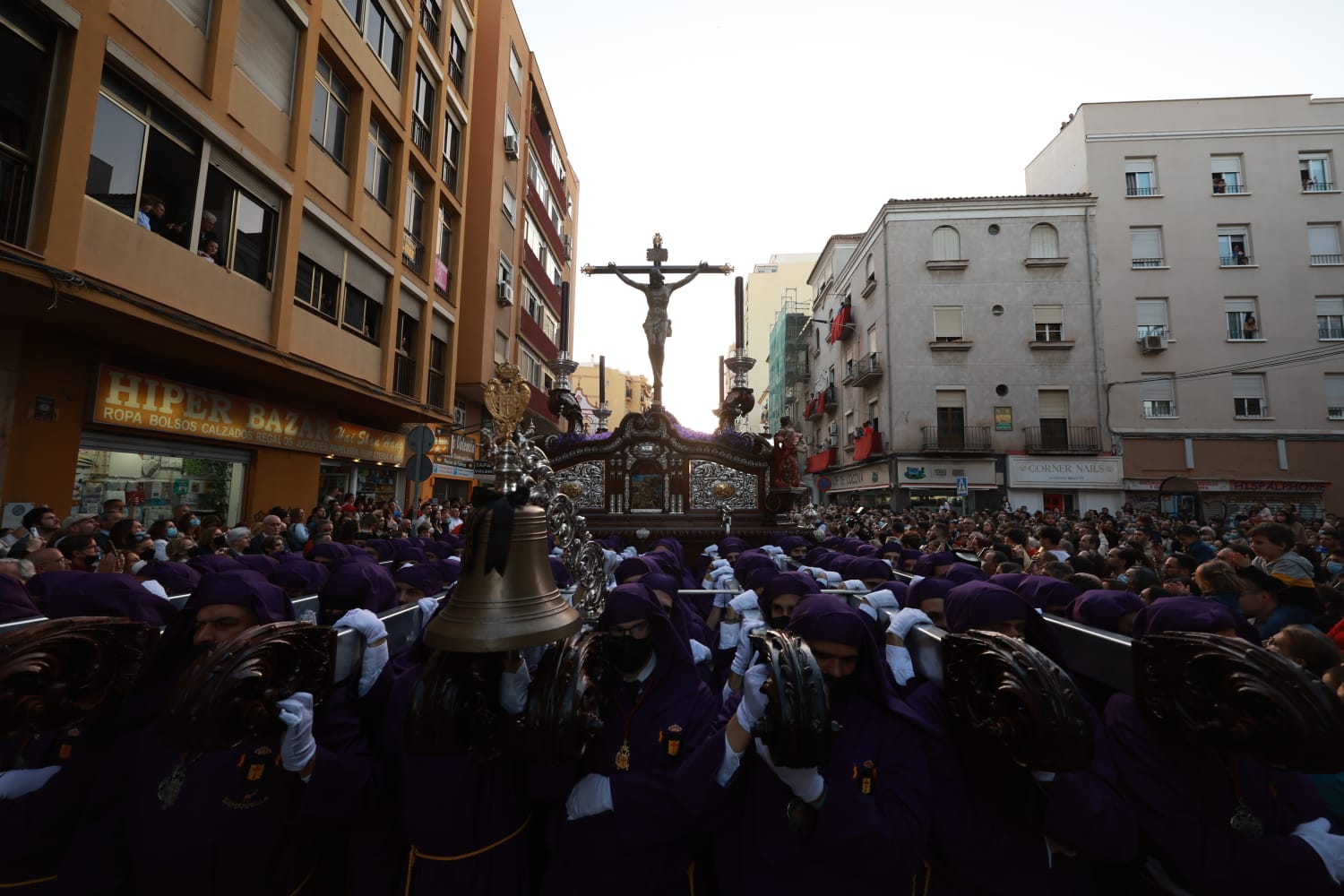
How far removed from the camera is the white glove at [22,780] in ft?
7.95

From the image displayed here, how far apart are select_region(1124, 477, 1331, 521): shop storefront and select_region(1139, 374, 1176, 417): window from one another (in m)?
3.27

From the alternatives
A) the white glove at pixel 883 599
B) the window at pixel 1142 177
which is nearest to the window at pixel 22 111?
the white glove at pixel 883 599

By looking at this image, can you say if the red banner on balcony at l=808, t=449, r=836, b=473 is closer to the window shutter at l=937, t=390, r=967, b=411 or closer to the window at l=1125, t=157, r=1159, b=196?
the window shutter at l=937, t=390, r=967, b=411

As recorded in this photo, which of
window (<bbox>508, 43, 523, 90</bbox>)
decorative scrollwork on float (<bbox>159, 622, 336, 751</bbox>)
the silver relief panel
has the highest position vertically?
window (<bbox>508, 43, 523, 90</bbox>)

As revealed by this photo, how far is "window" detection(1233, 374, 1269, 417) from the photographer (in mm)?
26375

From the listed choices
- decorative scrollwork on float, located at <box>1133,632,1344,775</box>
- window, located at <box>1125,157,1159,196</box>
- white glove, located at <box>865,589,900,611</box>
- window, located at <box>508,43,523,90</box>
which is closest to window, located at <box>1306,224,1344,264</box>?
window, located at <box>1125,157,1159,196</box>

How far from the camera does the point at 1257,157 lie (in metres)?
27.3

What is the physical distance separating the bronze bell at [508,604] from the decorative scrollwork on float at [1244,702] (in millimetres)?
2071

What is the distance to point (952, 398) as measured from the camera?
28.6 m

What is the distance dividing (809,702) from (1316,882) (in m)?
2.00

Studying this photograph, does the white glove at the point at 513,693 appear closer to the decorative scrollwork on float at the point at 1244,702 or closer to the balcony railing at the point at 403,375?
the decorative scrollwork on float at the point at 1244,702

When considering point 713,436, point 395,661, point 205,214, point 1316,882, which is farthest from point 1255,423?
point 205,214

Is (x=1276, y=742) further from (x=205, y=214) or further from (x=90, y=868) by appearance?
(x=205, y=214)

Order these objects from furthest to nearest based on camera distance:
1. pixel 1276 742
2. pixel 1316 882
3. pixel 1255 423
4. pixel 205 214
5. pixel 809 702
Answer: pixel 1255 423 → pixel 205 214 → pixel 1316 882 → pixel 809 702 → pixel 1276 742
